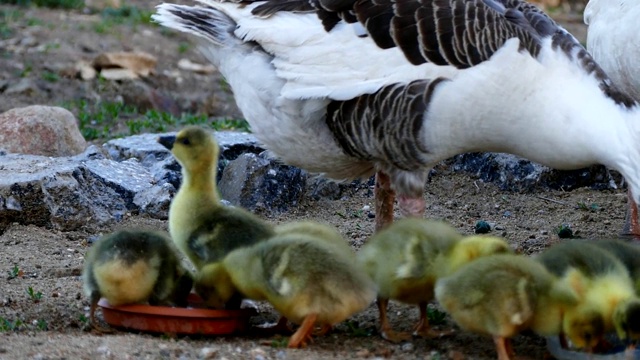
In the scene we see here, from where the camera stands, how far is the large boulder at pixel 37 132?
332 inches

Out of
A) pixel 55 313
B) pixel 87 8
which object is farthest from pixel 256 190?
pixel 87 8

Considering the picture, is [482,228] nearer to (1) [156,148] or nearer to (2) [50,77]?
(1) [156,148]

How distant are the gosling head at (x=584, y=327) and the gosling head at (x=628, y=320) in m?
0.08

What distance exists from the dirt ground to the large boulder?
871 millimetres

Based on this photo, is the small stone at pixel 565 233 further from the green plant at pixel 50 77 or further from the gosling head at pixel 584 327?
the green plant at pixel 50 77

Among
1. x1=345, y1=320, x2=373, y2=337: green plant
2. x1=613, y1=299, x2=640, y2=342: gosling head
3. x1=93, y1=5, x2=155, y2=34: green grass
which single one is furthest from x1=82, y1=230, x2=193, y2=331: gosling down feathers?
x1=93, y1=5, x2=155, y2=34: green grass

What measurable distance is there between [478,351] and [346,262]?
759mm

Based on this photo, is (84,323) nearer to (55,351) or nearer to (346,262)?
(55,351)

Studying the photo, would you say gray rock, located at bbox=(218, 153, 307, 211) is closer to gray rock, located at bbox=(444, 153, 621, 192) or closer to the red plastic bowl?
gray rock, located at bbox=(444, 153, 621, 192)

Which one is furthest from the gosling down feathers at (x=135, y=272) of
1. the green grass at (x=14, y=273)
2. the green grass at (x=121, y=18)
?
the green grass at (x=121, y=18)

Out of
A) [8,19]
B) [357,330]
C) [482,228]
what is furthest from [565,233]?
[8,19]

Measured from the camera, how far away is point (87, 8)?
50.7ft

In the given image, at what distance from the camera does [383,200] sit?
6680 mm

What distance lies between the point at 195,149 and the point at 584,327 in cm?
211
